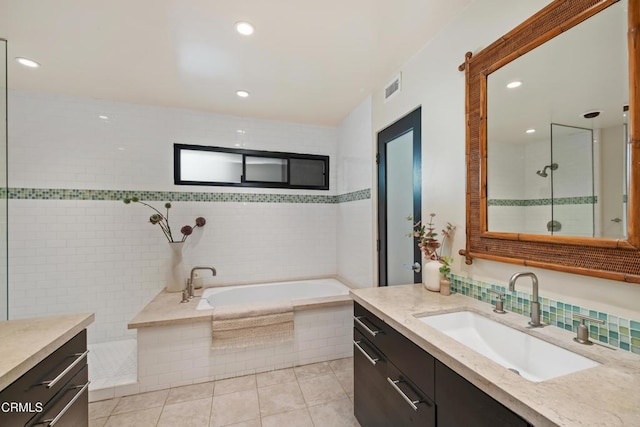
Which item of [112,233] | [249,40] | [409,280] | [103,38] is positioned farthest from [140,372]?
[249,40]

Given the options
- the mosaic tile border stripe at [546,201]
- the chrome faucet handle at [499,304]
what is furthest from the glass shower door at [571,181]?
the chrome faucet handle at [499,304]

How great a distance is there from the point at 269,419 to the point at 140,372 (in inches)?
45.0

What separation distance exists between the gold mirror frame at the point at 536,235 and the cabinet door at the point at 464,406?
67 cm

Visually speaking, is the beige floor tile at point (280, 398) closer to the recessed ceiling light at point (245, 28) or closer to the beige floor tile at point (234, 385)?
the beige floor tile at point (234, 385)

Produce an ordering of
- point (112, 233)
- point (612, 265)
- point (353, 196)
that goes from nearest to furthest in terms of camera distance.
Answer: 1. point (612, 265)
2. point (112, 233)
3. point (353, 196)

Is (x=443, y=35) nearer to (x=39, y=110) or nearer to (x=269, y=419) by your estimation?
(x=269, y=419)

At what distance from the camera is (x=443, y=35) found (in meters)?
1.76

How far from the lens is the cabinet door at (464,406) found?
0.75m

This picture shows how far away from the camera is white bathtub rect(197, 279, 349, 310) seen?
9.82 ft

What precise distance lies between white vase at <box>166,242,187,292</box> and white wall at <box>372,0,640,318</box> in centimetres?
254

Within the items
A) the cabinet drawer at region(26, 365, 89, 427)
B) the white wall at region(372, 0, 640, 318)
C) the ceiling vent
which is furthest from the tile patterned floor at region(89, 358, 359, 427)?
the ceiling vent

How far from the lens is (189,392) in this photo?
2104 mm

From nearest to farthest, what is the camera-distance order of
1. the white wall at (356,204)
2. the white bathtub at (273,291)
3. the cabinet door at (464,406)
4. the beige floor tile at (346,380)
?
the cabinet door at (464,406), the beige floor tile at (346,380), the white wall at (356,204), the white bathtub at (273,291)

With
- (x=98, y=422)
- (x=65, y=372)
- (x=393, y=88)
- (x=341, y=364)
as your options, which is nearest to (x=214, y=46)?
(x=393, y=88)
